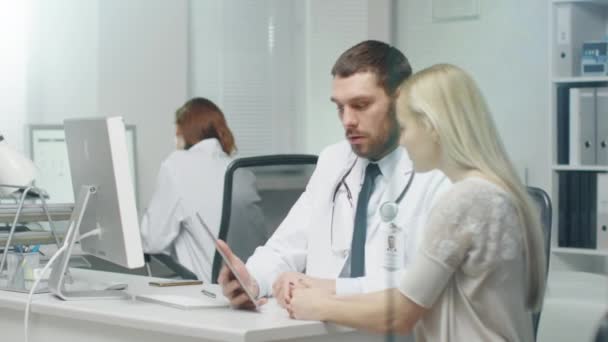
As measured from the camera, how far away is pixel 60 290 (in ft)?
6.73

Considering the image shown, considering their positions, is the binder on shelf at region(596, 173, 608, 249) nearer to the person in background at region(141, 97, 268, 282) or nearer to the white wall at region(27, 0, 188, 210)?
the person in background at region(141, 97, 268, 282)

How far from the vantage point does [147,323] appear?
1.76 metres

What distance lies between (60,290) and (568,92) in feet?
3.92

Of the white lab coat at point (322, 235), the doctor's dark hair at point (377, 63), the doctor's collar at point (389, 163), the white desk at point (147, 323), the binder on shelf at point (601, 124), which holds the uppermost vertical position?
the doctor's dark hair at point (377, 63)

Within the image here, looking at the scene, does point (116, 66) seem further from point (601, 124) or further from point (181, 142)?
point (601, 124)

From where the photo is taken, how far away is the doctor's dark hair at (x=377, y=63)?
1904mm

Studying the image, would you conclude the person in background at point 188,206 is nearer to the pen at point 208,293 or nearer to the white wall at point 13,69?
the white wall at point 13,69

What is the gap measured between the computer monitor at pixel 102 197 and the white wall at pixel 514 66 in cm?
78

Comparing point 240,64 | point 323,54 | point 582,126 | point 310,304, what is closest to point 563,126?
point 582,126

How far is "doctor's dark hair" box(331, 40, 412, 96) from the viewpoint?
6.25ft

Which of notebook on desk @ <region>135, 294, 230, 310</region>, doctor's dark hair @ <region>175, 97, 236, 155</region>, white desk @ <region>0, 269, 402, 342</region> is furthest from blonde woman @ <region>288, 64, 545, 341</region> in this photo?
doctor's dark hair @ <region>175, 97, 236, 155</region>

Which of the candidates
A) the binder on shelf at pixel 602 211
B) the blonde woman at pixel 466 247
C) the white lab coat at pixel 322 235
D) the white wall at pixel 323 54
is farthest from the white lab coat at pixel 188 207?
the binder on shelf at pixel 602 211

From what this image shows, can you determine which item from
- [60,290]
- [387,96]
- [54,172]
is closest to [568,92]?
[387,96]

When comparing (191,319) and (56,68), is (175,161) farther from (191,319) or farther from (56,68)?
(191,319)
